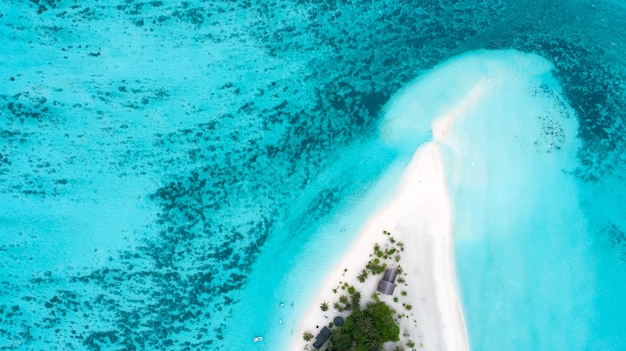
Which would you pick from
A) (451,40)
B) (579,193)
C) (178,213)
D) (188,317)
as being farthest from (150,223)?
(579,193)

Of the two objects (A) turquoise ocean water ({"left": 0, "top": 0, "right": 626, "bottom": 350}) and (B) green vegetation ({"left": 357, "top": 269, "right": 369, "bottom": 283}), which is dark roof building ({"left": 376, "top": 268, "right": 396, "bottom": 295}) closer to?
(B) green vegetation ({"left": 357, "top": 269, "right": 369, "bottom": 283})

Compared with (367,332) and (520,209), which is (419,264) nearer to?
(367,332)

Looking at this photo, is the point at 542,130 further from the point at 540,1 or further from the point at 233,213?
the point at 233,213

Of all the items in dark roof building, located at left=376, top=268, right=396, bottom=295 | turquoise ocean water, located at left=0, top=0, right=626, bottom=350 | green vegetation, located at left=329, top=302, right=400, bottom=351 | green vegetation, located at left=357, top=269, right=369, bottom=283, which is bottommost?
green vegetation, located at left=329, top=302, right=400, bottom=351

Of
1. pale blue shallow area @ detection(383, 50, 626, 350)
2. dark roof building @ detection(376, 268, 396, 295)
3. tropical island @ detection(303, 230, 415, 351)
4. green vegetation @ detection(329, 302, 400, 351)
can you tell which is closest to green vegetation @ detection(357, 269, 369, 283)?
tropical island @ detection(303, 230, 415, 351)

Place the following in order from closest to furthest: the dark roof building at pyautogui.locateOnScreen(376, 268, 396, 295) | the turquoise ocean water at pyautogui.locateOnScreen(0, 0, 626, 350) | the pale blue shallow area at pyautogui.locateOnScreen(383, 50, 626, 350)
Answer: the dark roof building at pyautogui.locateOnScreen(376, 268, 396, 295) → the turquoise ocean water at pyautogui.locateOnScreen(0, 0, 626, 350) → the pale blue shallow area at pyautogui.locateOnScreen(383, 50, 626, 350)

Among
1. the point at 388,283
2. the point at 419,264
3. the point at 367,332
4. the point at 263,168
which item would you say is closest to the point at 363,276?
the point at 388,283

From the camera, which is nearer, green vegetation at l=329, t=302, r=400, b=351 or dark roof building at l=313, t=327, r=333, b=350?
green vegetation at l=329, t=302, r=400, b=351
